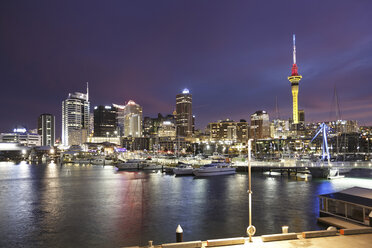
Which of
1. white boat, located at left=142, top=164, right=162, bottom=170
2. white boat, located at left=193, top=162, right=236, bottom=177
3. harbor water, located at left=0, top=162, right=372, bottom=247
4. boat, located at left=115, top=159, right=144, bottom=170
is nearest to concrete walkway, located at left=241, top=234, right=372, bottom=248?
harbor water, located at left=0, top=162, right=372, bottom=247

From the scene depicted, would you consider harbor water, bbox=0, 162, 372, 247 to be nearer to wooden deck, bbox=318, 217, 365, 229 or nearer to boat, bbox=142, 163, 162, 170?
wooden deck, bbox=318, 217, 365, 229

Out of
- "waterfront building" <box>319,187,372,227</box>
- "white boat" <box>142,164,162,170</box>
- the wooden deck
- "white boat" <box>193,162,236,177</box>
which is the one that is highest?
"waterfront building" <box>319,187,372,227</box>

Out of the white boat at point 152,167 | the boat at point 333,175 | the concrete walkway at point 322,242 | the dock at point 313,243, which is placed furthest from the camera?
the white boat at point 152,167

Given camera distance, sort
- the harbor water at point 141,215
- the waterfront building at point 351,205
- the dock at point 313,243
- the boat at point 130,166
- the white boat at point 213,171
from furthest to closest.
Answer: the boat at point 130,166 → the white boat at point 213,171 → the harbor water at point 141,215 → the waterfront building at point 351,205 → the dock at point 313,243

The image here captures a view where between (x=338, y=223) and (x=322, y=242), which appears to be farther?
(x=338, y=223)

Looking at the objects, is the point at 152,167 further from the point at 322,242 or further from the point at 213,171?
the point at 322,242

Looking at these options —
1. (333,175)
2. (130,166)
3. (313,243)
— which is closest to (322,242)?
(313,243)

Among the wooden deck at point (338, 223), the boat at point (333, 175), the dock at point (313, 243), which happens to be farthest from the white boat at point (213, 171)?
the dock at point (313, 243)

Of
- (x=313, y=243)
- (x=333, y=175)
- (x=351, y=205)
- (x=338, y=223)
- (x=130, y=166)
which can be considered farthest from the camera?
(x=130, y=166)

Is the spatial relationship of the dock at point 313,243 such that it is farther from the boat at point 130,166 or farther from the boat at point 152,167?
the boat at point 130,166

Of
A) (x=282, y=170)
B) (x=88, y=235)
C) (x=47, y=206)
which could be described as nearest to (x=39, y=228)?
(x=88, y=235)

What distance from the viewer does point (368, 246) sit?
16.0 meters

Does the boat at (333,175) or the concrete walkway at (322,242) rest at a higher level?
the concrete walkway at (322,242)

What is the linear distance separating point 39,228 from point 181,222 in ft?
51.6
